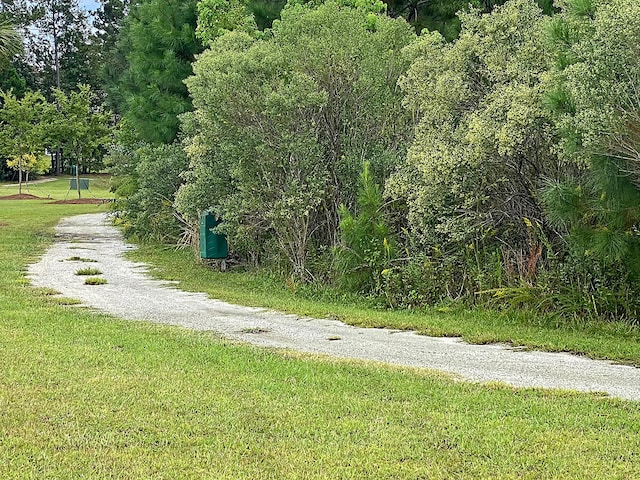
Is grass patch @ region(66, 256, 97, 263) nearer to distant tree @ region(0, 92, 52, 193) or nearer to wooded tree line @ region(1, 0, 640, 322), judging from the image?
wooded tree line @ region(1, 0, 640, 322)

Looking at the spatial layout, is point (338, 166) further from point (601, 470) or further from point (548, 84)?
point (601, 470)

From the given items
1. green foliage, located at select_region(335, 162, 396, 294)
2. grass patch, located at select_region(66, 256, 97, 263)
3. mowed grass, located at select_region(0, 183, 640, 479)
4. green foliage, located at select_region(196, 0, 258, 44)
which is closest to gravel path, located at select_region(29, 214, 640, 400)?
mowed grass, located at select_region(0, 183, 640, 479)

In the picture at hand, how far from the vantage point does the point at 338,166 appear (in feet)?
40.3

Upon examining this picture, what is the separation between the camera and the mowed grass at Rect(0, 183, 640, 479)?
395 centimetres

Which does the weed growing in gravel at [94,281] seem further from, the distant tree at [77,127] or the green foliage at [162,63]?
the distant tree at [77,127]

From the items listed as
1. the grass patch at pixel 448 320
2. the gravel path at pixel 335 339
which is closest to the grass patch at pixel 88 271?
the gravel path at pixel 335 339

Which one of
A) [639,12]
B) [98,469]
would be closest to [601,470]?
[98,469]

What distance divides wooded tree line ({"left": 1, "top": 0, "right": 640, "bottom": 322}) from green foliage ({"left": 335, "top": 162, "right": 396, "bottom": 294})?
0.02 meters

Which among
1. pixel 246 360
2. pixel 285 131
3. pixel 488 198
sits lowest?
pixel 246 360

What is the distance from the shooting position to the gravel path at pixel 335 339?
623cm

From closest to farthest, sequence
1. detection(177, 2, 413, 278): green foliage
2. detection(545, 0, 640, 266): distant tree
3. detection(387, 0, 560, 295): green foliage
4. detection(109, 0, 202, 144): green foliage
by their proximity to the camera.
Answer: detection(545, 0, 640, 266): distant tree
detection(387, 0, 560, 295): green foliage
detection(177, 2, 413, 278): green foliage
detection(109, 0, 202, 144): green foliage

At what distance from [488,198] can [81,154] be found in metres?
33.0

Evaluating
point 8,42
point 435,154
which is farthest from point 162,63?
point 435,154

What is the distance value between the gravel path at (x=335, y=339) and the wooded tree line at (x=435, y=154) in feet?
5.89
